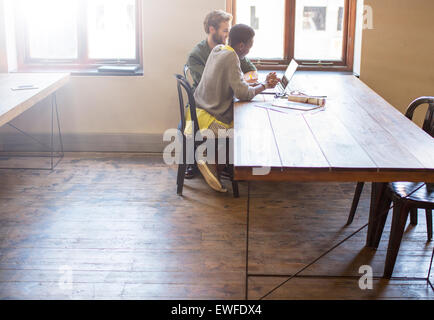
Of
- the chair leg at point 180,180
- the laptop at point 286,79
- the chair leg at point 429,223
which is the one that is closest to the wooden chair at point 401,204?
the chair leg at point 429,223

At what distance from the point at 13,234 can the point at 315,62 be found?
2.90 meters

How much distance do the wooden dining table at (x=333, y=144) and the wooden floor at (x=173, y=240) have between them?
1.28ft

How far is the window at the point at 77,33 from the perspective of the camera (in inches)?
198

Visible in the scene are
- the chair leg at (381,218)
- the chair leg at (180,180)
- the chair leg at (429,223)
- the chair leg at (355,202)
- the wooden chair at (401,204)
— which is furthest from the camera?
the chair leg at (180,180)

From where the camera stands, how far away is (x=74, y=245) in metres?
3.31

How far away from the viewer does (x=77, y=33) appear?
5.07 m

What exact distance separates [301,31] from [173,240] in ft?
8.09

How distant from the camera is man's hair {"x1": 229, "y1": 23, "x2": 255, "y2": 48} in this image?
3.86 m

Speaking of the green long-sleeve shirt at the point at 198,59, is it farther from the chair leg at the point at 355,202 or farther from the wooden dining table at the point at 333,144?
the chair leg at the point at 355,202

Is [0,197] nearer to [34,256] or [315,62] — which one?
[34,256]

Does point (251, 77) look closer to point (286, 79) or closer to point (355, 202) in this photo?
point (286, 79)

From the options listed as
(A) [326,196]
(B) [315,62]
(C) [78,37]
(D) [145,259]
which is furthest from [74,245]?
(B) [315,62]

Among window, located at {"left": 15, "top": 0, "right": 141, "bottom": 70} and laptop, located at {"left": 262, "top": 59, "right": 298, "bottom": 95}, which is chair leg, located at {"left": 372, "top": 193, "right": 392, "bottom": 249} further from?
window, located at {"left": 15, "top": 0, "right": 141, "bottom": 70}
